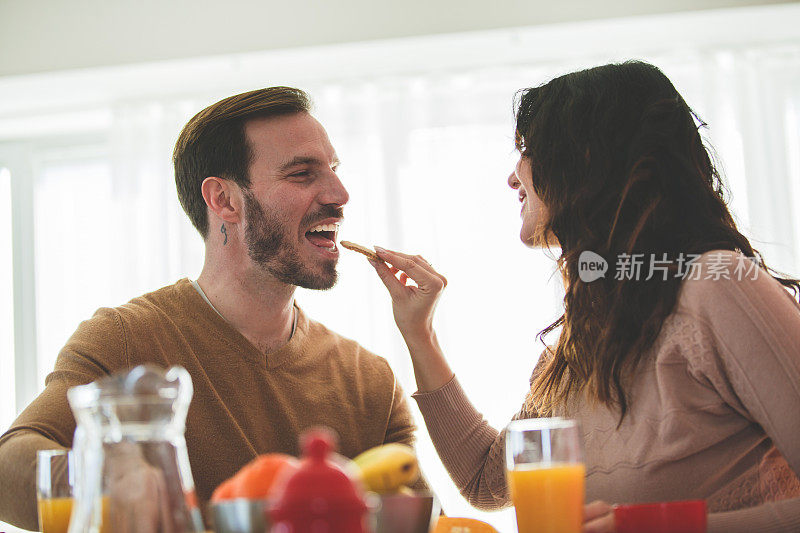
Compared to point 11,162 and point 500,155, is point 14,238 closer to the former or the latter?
point 11,162

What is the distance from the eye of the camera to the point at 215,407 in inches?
69.0

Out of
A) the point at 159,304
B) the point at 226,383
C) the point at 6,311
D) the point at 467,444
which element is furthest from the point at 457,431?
the point at 6,311

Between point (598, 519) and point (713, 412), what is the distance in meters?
0.45

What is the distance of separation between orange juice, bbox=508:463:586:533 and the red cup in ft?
0.28

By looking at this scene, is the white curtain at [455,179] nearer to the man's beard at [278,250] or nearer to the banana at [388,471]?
the man's beard at [278,250]

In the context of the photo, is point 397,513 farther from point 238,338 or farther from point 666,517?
point 238,338

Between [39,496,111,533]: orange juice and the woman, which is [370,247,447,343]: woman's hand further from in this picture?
[39,496,111,533]: orange juice

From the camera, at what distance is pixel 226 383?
5.91ft

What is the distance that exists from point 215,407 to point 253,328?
0.81ft

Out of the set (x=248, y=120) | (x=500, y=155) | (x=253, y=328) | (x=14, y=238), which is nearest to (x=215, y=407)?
(x=253, y=328)

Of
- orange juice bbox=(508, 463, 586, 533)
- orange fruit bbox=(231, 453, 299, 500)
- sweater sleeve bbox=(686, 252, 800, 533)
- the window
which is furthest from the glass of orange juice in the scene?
the window

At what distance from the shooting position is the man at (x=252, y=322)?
1719 millimetres

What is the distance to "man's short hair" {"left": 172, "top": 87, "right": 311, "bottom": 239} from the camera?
2.07 meters

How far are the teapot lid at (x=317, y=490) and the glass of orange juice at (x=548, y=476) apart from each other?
0.34 meters
